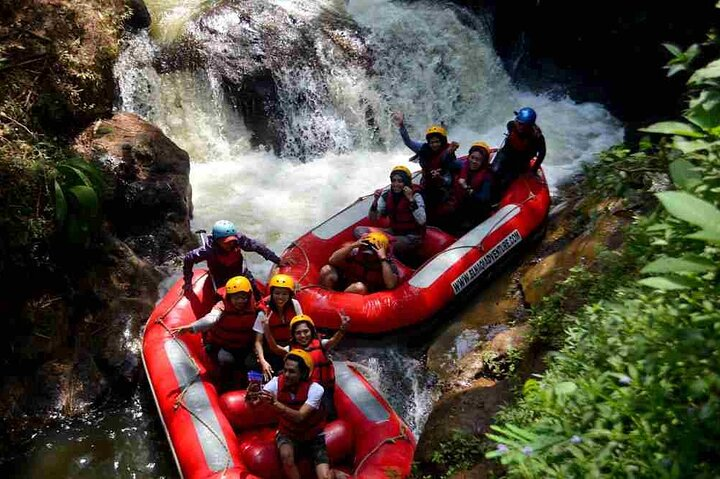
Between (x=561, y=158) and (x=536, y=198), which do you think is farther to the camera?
(x=561, y=158)

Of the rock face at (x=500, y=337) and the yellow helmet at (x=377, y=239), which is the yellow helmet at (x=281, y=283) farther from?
the rock face at (x=500, y=337)

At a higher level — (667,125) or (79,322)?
(667,125)

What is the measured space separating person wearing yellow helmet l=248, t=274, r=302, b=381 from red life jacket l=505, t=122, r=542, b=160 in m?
3.24

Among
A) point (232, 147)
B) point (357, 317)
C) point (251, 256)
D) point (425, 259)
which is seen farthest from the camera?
→ point (232, 147)

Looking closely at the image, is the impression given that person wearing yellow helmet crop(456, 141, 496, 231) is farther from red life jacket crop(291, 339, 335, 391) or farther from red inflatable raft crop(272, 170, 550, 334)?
red life jacket crop(291, 339, 335, 391)

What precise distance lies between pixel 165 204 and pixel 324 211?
85.2 inches

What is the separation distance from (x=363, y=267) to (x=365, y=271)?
4 cm

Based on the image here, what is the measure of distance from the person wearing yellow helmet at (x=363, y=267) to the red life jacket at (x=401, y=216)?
0.34 meters

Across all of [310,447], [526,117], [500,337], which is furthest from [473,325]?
[526,117]

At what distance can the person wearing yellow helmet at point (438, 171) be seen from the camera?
6484mm

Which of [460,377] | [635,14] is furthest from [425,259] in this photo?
[635,14]

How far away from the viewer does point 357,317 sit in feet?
16.9

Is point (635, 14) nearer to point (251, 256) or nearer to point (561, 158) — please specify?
point (561, 158)

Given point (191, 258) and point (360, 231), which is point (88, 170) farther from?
point (360, 231)
